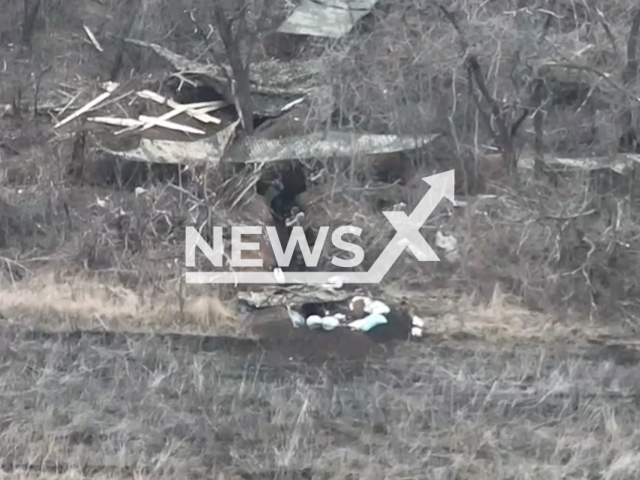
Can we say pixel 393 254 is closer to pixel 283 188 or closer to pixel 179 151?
pixel 283 188

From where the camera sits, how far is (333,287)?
17.2ft

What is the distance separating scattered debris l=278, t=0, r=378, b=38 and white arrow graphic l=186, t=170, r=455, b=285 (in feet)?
5.52

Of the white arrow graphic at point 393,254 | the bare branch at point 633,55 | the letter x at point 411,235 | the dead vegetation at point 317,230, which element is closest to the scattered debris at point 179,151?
the dead vegetation at point 317,230

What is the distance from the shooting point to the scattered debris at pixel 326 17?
278 inches

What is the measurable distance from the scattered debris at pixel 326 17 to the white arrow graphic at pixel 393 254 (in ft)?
5.52

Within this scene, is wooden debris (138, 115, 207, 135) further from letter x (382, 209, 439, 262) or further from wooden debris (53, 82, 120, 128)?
letter x (382, 209, 439, 262)

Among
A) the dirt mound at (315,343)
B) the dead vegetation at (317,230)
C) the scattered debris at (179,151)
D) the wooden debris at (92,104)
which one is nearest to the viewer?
the dead vegetation at (317,230)

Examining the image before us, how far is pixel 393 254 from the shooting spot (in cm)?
551

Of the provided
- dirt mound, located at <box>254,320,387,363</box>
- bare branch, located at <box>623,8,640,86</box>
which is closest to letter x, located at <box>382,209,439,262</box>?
dirt mound, located at <box>254,320,387,363</box>

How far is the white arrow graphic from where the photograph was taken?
5301 mm

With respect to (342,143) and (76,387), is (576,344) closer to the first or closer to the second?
(342,143)

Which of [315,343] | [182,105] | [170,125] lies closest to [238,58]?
[182,105]

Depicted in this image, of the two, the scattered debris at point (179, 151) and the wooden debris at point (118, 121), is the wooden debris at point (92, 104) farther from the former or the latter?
the scattered debris at point (179, 151)

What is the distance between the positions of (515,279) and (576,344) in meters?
0.60
